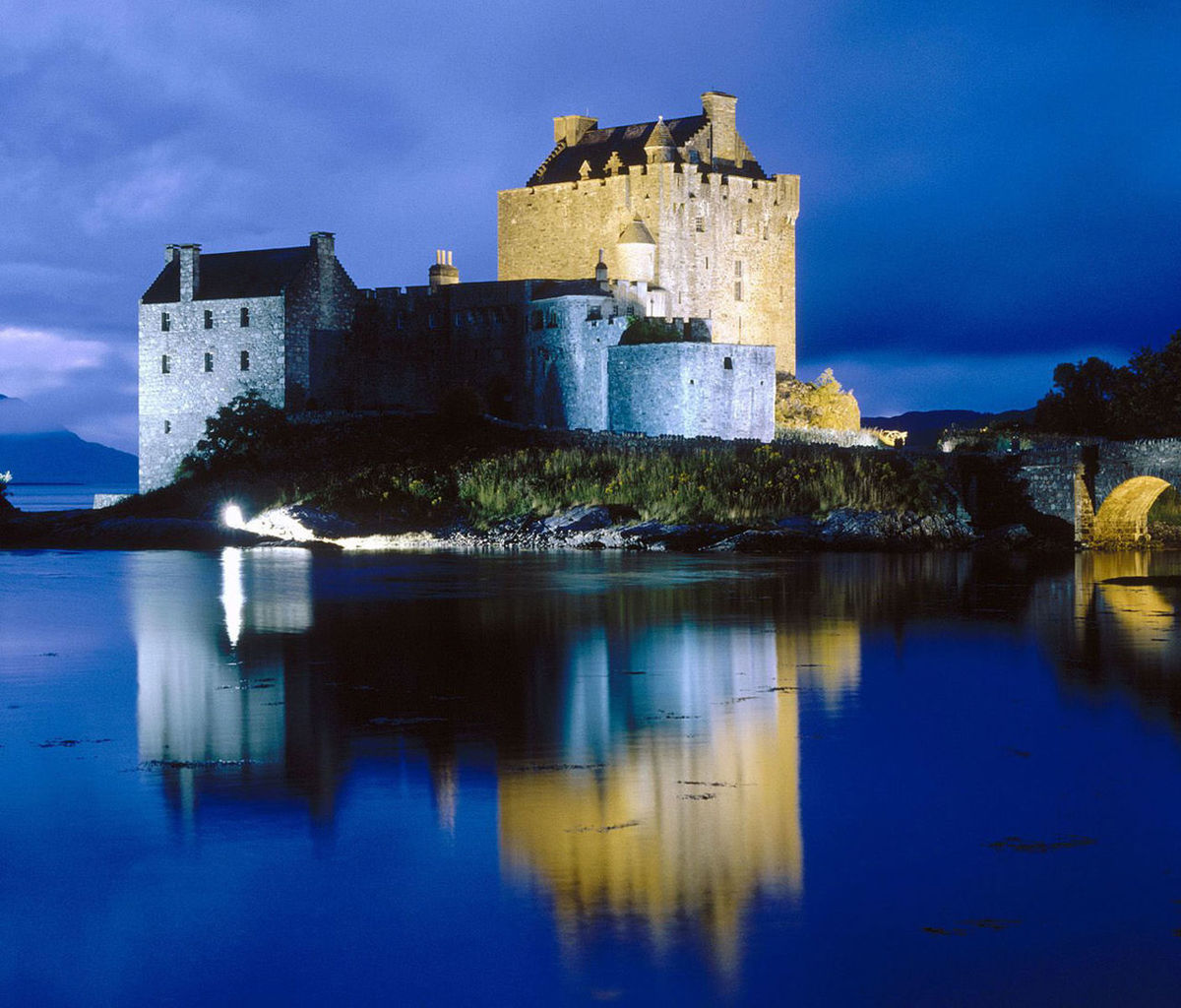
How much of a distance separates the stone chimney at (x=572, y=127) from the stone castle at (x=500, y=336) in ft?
16.0

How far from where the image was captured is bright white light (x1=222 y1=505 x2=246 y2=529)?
134 feet

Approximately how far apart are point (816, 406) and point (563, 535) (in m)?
22.8

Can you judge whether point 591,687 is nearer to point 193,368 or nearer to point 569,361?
point 569,361

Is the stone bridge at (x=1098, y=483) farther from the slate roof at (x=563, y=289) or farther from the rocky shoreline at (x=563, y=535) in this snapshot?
the slate roof at (x=563, y=289)

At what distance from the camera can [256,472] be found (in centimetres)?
4400

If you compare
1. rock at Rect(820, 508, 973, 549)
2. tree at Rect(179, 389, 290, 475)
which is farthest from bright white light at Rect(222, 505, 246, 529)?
rock at Rect(820, 508, 973, 549)

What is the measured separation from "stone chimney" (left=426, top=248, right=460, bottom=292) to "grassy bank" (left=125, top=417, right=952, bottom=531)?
10.2 metres

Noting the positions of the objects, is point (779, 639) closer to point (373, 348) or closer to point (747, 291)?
point (373, 348)

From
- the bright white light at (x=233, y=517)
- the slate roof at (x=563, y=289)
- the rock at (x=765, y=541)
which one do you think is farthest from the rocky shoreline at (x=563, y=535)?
the slate roof at (x=563, y=289)

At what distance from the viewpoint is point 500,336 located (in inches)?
1976

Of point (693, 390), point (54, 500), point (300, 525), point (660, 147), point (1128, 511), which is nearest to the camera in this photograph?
point (1128, 511)

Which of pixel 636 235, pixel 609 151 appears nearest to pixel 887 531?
pixel 636 235

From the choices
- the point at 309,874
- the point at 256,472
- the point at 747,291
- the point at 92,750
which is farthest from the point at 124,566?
the point at 747,291

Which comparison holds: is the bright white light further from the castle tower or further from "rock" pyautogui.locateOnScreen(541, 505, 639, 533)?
the castle tower
